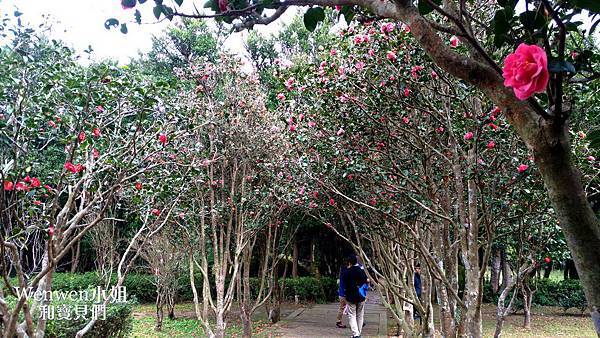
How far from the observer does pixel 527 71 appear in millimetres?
983

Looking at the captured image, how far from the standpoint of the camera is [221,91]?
23.6 ft

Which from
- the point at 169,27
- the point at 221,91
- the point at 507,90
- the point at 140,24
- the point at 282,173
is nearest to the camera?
the point at 507,90

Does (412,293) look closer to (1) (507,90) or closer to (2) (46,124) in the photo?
(2) (46,124)

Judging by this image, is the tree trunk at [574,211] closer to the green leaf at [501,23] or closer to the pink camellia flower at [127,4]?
the green leaf at [501,23]

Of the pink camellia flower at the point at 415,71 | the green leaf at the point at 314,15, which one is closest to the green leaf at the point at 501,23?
the green leaf at the point at 314,15

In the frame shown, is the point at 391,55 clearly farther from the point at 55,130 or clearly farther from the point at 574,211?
the point at 574,211

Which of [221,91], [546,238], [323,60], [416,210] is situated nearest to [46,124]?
[323,60]

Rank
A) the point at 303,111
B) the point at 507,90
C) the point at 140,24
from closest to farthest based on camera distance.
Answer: the point at 507,90, the point at 140,24, the point at 303,111

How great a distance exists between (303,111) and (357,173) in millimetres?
1177

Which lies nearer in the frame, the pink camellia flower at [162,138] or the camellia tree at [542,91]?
the camellia tree at [542,91]

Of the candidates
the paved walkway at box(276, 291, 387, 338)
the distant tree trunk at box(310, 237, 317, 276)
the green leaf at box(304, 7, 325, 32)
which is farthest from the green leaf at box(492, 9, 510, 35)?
the distant tree trunk at box(310, 237, 317, 276)

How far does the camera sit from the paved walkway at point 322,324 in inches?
367

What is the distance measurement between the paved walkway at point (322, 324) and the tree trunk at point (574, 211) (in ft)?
28.2

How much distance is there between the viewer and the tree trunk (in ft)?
3.02
